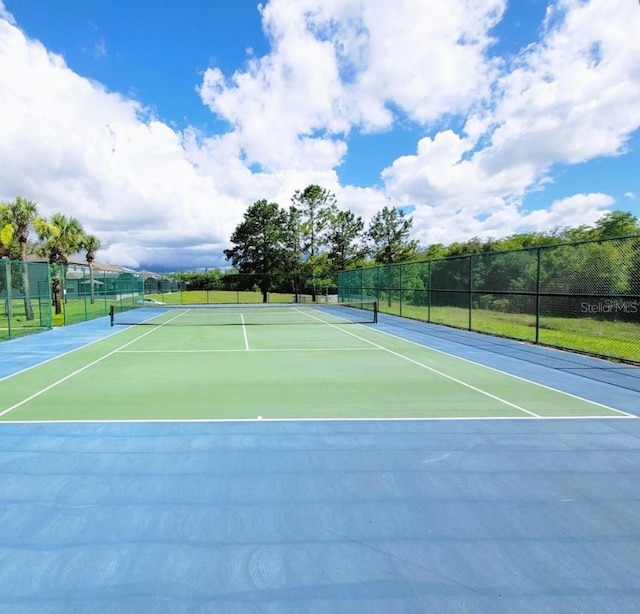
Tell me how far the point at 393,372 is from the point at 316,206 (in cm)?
3117

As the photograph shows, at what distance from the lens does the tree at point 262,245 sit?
37.1 metres

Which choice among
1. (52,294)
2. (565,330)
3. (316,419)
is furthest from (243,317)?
(316,419)

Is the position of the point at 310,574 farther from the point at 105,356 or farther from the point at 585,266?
the point at 585,266

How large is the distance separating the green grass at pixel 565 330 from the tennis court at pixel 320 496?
4.80 metres

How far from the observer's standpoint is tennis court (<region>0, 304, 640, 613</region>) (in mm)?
2379

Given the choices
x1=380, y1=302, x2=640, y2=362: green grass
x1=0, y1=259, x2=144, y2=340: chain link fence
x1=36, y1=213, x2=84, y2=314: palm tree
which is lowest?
x1=380, y1=302, x2=640, y2=362: green grass

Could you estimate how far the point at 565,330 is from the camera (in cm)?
1398

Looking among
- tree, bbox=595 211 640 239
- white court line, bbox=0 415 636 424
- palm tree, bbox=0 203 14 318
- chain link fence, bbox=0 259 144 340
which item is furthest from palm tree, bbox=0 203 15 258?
tree, bbox=595 211 640 239

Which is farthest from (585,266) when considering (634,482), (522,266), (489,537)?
(489,537)

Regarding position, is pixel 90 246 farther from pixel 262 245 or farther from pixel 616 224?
pixel 616 224

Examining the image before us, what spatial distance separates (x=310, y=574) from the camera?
2.48m

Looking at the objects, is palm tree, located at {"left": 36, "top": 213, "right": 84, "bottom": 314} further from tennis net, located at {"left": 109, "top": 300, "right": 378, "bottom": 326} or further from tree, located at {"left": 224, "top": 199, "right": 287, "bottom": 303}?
tree, located at {"left": 224, "top": 199, "right": 287, "bottom": 303}

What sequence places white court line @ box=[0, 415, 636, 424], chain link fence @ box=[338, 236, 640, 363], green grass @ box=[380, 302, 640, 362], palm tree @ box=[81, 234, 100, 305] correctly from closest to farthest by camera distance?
white court line @ box=[0, 415, 636, 424] → green grass @ box=[380, 302, 640, 362] → chain link fence @ box=[338, 236, 640, 363] → palm tree @ box=[81, 234, 100, 305]

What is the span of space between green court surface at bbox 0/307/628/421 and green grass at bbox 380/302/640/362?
3849mm
